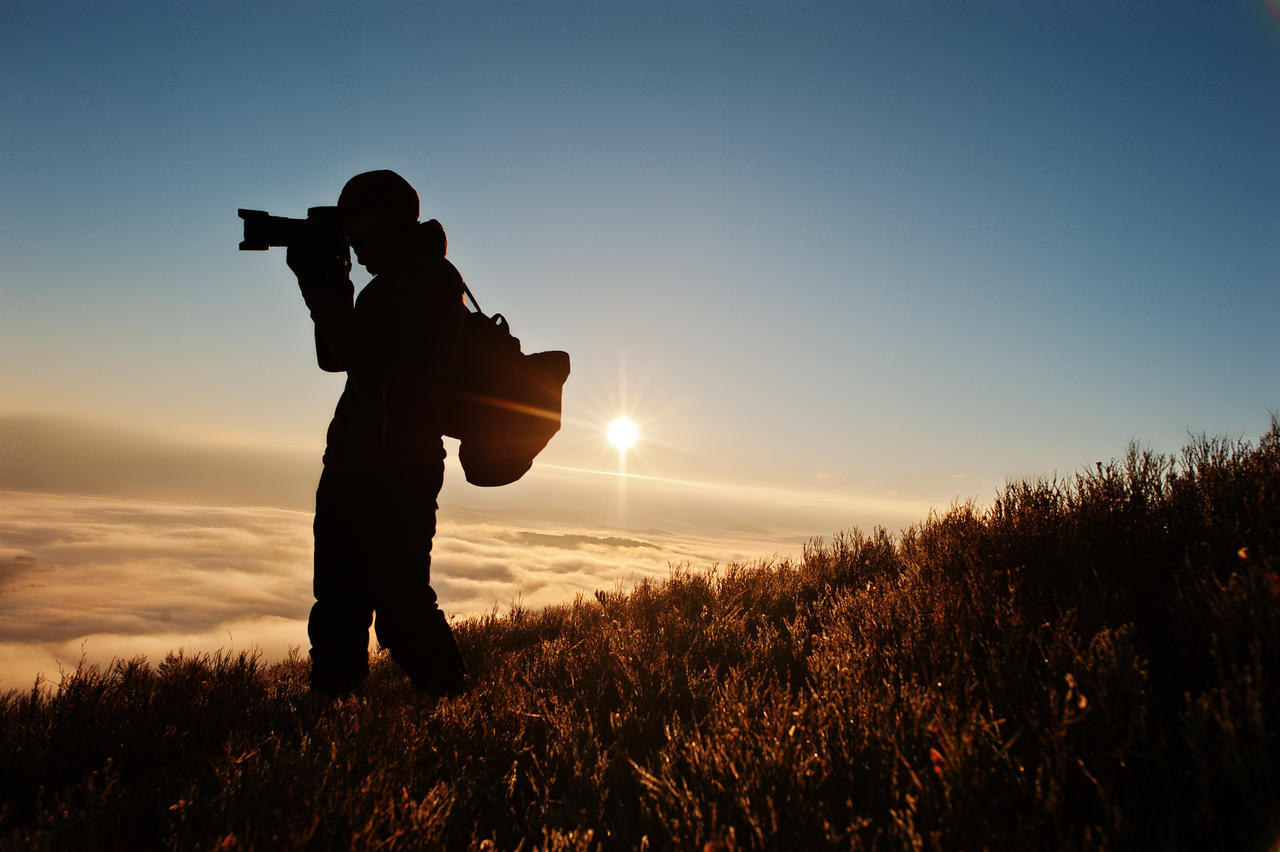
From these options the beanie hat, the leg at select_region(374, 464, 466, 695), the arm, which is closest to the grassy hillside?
the leg at select_region(374, 464, 466, 695)

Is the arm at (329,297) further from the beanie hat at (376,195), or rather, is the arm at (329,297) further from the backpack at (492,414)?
the backpack at (492,414)

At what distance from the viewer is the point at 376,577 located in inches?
118

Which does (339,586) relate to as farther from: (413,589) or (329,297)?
(329,297)

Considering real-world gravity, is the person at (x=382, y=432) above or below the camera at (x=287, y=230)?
below

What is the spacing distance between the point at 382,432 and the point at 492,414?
21.7 inches

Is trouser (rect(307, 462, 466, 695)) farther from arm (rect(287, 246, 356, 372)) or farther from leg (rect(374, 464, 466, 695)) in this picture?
arm (rect(287, 246, 356, 372))

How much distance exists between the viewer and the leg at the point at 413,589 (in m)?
2.95

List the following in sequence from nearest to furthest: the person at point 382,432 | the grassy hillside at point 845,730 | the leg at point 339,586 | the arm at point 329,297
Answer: the grassy hillside at point 845,730, the arm at point 329,297, the person at point 382,432, the leg at point 339,586

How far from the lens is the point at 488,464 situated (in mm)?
2973

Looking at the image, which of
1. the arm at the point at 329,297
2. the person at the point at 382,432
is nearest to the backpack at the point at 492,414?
the person at the point at 382,432

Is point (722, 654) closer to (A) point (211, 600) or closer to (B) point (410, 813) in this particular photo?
(B) point (410, 813)

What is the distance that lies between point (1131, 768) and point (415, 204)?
152 inches

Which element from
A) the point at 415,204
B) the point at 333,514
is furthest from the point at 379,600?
the point at 415,204

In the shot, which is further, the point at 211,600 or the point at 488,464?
the point at 211,600
